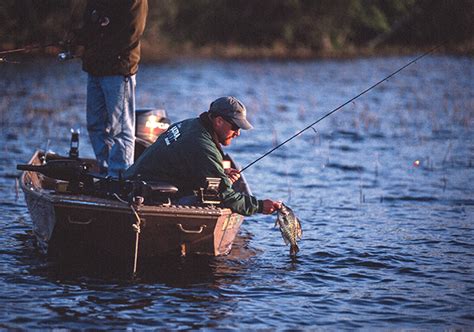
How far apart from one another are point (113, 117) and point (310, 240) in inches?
99.0

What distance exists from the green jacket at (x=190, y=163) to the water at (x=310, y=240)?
755 mm

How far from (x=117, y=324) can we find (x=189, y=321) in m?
0.56

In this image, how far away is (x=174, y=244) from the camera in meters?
8.73

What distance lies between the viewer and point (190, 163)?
28.2ft

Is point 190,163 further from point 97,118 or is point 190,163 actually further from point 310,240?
point 310,240

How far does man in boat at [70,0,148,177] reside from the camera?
1021 cm

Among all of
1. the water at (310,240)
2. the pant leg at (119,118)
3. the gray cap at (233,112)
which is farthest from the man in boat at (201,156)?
the pant leg at (119,118)

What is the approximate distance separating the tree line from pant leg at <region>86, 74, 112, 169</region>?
31986 millimetres

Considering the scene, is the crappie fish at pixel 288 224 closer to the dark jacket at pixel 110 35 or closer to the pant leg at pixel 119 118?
the pant leg at pixel 119 118

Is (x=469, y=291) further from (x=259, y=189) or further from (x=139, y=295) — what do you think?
(x=259, y=189)

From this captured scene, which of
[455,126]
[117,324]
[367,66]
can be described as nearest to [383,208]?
[117,324]

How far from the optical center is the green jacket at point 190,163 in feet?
28.1

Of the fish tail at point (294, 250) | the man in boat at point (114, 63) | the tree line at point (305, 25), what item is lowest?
the fish tail at point (294, 250)

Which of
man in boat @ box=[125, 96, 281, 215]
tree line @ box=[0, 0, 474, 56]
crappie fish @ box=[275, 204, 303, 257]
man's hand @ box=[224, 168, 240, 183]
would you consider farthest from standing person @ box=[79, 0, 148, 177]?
tree line @ box=[0, 0, 474, 56]
